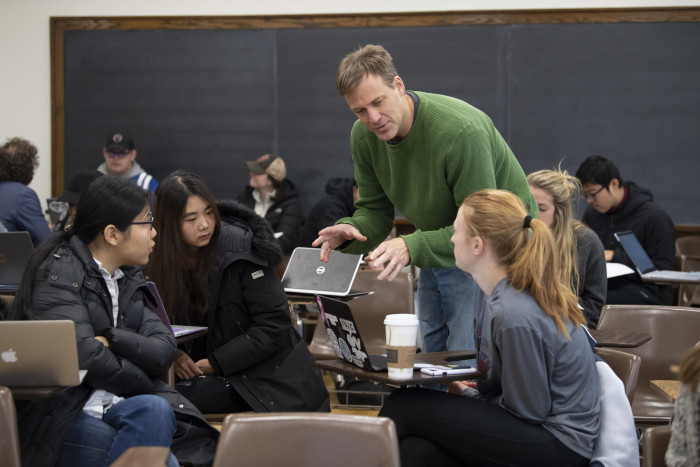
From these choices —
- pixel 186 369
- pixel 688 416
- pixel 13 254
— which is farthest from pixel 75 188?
pixel 688 416

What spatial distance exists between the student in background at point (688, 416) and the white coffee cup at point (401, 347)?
94 cm

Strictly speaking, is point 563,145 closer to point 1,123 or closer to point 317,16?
point 317,16

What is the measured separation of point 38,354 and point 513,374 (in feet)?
3.99

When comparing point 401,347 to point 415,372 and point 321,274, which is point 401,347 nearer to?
point 415,372

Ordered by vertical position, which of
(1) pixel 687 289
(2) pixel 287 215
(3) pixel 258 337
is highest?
(2) pixel 287 215

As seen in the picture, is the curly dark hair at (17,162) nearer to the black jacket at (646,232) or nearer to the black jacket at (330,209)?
the black jacket at (330,209)

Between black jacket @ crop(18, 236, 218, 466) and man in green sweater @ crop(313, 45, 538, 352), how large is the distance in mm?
630

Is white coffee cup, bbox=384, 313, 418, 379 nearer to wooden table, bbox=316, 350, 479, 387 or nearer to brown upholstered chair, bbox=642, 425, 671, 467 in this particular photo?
wooden table, bbox=316, 350, 479, 387

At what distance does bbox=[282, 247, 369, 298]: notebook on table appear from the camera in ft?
12.7

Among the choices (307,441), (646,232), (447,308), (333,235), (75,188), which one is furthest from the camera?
(646,232)

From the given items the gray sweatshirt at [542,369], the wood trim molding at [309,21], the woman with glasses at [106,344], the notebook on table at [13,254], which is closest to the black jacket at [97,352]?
the woman with glasses at [106,344]

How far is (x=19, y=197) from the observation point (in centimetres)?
461

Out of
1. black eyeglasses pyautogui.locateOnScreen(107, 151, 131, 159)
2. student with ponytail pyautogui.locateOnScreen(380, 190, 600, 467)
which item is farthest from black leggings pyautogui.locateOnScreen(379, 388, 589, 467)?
black eyeglasses pyautogui.locateOnScreen(107, 151, 131, 159)

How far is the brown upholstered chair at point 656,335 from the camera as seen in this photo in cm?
323
